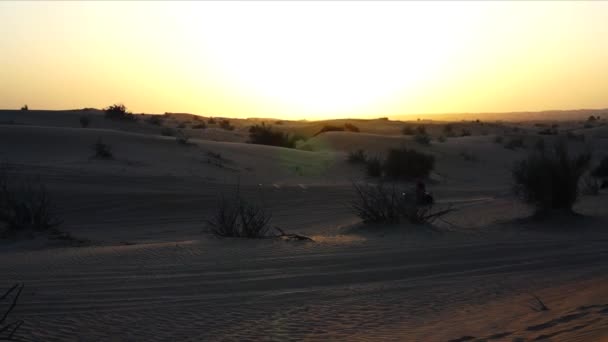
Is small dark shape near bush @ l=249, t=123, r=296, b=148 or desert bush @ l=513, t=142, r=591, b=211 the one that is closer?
desert bush @ l=513, t=142, r=591, b=211

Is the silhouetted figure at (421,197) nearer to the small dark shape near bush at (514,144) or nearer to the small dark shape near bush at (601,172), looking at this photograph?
the small dark shape near bush at (601,172)

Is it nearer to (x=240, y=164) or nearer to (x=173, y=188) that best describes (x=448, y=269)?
(x=173, y=188)

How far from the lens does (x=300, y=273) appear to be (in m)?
10.4

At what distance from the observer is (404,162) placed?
29656 mm

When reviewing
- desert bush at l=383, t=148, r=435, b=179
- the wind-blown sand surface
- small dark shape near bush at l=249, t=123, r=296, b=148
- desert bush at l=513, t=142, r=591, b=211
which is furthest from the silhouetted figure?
small dark shape near bush at l=249, t=123, r=296, b=148

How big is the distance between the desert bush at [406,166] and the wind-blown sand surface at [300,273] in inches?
280

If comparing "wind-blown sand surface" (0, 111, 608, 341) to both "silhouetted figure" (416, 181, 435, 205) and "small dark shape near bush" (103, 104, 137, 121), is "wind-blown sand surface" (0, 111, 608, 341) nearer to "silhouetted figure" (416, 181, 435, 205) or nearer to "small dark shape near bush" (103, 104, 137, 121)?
"silhouetted figure" (416, 181, 435, 205)

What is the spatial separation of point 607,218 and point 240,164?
18.3 m

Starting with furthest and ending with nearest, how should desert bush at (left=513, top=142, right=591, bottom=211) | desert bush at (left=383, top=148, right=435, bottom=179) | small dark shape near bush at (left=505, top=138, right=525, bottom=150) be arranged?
small dark shape near bush at (left=505, top=138, right=525, bottom=150) → desert bush at (left=383, top=148, right=435, bottom=179) → desert bush at (left=513, top=142, right=591, bottom=211)

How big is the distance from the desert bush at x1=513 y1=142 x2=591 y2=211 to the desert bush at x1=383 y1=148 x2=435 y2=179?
11845mm

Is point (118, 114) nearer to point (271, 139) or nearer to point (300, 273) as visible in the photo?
point (271, 139)

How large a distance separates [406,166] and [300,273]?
19.7 m

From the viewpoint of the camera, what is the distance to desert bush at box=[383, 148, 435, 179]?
29609 mm

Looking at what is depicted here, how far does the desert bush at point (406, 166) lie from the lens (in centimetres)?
2961
